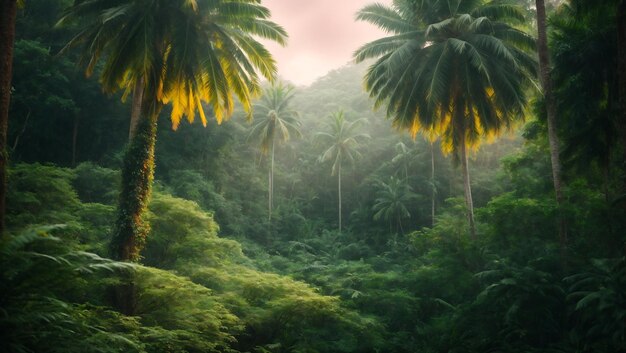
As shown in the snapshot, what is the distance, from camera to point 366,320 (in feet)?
51.8

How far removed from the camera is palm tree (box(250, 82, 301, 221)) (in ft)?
119

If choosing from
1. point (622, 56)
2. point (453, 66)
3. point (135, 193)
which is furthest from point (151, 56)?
point (453, 66)

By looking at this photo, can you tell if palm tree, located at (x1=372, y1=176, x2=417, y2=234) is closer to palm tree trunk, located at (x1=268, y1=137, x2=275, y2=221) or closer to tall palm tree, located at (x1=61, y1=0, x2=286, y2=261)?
palm tree trunk, located at (x1=268, y1=137, x2=275, y2=221)

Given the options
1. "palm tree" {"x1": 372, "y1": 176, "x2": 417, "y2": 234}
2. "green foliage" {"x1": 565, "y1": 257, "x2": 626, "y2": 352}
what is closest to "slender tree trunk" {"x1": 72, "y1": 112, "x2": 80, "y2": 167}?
"palm tree" {"x1": 372, "y1": 176, "x2": 417, "y2": 234}

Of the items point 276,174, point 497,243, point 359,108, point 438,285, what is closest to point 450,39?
point 497,243

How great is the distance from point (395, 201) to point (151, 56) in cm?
2706

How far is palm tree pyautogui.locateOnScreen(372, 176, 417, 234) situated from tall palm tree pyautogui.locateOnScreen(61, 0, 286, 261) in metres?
24.3

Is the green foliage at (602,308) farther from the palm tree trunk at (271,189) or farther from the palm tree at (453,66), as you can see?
the palm tree trunk at (271,189)

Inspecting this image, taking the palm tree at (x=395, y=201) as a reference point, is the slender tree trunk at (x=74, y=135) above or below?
above

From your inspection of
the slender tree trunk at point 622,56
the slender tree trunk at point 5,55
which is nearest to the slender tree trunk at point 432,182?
the slender tree trunk at point 622,56

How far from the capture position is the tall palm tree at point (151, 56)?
11.0 m

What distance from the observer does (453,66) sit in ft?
55.3

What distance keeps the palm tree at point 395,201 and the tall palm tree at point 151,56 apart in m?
24.3

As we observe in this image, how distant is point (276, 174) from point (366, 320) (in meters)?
27.3
